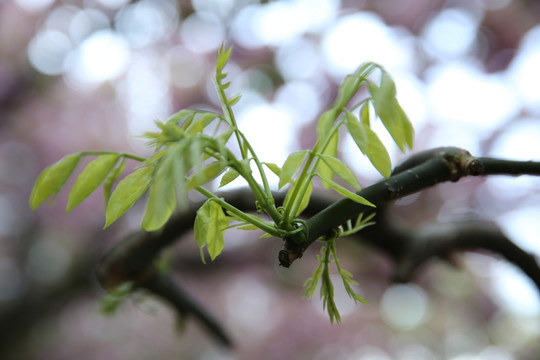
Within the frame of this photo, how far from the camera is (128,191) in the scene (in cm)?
30

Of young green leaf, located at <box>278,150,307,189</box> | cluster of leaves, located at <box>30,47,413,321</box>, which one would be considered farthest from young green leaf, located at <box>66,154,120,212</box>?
young green leaf, located at <box>278,150,307,189</box>

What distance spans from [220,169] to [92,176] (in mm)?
108

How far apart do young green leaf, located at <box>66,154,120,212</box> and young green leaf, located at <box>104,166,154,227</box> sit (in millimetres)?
30

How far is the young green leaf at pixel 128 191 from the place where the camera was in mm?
294

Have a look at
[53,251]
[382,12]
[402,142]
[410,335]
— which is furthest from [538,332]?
[402,142]

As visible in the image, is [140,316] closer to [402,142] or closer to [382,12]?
[382,12]

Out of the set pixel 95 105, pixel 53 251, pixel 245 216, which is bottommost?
pixel 53 251

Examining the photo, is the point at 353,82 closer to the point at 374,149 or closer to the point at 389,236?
the point at 374,149

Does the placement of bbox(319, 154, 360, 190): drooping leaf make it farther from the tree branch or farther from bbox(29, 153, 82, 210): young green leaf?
bbox(29, 153, 82, 210): young green leaf

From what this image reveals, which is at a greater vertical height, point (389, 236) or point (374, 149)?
point (374, 149)

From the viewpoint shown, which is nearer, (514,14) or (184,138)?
(184,138)

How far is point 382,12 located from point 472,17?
470 mm

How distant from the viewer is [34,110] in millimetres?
2658

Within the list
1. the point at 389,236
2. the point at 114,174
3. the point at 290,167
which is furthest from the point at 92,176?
the point at 389,236
